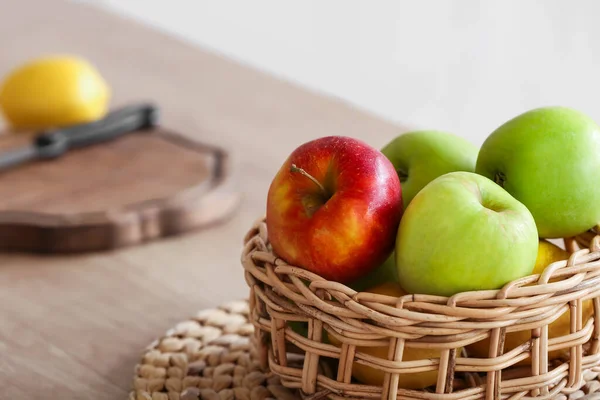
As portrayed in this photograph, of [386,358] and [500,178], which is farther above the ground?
[500,178]

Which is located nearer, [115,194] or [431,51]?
[115,194]

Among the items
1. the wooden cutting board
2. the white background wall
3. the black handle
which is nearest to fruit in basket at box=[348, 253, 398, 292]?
the wooden cutting board

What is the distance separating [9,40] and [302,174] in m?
1.40

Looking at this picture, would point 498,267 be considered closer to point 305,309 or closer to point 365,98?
point 305,309

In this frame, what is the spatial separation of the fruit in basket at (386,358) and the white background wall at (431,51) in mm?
1066

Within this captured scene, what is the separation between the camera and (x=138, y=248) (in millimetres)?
1130

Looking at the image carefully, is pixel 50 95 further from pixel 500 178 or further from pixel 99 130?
pixel 500 178

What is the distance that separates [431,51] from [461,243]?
4.30ft

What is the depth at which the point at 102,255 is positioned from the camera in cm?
111

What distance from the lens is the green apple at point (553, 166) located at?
27.6 inches

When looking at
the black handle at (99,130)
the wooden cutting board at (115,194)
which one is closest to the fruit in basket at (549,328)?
the wooden cutting board at (115,194)

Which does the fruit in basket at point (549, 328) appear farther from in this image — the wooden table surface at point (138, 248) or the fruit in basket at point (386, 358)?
the wooden table surface at point (138, 248)

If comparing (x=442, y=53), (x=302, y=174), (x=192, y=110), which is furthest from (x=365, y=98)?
(x=302, y=174)

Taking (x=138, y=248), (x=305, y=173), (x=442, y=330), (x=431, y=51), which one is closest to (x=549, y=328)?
(x=442, y=330)
